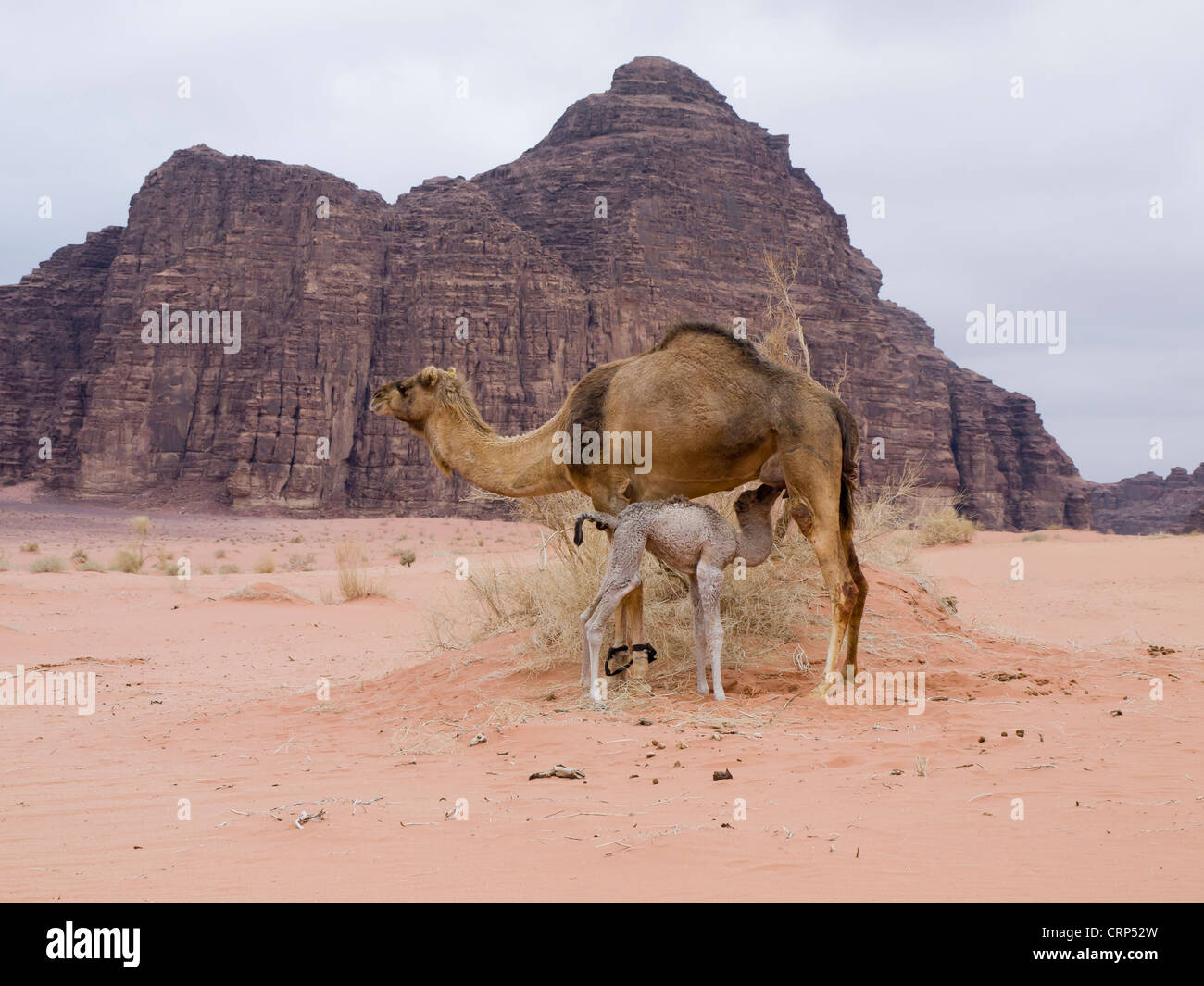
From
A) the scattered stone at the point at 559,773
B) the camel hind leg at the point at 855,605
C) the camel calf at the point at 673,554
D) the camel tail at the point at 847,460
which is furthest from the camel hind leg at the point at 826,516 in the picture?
the scattered stone at the point at 559,773

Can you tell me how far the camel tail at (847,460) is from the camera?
8070 mm

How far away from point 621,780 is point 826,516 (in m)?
3.21

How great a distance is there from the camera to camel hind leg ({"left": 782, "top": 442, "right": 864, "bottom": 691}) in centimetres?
775

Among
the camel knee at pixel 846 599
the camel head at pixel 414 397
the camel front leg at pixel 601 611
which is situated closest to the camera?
the camel front leg at pixel 601 611

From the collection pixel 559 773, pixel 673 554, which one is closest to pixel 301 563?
pixel 673 554

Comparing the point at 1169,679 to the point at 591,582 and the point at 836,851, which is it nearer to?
the point at 591,582

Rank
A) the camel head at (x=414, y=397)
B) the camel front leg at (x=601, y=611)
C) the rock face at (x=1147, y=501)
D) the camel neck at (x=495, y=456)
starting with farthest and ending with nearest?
the rock face at (x=1147, y=501)
the camel head at (x=414, y=397)
the camel neck at (x=495, y=456)
the camel front leg at (x=601, y=611)

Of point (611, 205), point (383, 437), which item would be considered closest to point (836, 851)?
point (383, 437)

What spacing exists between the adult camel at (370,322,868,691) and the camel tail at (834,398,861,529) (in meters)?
0.01

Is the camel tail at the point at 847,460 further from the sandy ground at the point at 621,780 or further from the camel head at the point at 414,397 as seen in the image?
the camel head at the point at 414,397

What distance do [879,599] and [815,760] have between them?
6059mm

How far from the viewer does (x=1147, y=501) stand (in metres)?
125

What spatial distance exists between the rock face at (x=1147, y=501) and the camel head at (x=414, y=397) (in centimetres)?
11528

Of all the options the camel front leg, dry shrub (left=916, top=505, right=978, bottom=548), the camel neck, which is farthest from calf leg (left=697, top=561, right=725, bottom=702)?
dry shrub (left=916, top=505, right=978, bottom=548)
